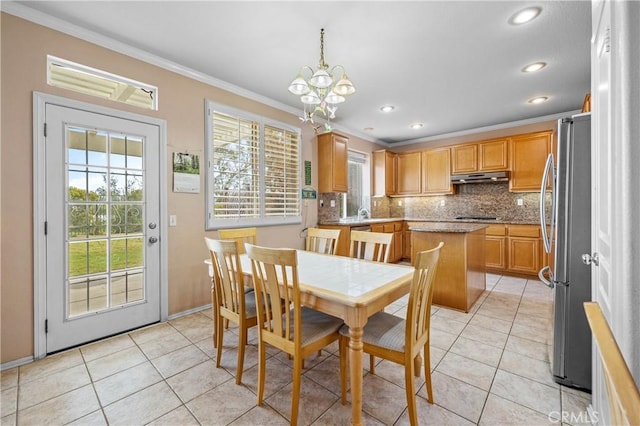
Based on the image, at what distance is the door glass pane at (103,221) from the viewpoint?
234 cm

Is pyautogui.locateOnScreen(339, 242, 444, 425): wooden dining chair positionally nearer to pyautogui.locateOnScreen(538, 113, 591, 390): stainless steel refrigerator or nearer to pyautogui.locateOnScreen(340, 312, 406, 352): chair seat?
pyautogui.locateOnScreen(340, 312, 406, 352): chair seat

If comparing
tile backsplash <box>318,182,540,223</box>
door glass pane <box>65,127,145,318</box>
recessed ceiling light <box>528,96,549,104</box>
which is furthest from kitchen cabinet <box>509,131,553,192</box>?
door glass pane <box>65,127,145,318</box>

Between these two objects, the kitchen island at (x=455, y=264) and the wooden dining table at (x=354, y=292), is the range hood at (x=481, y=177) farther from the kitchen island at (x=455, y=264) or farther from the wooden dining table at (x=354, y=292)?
the wooden dining table at (x=354, y=292)

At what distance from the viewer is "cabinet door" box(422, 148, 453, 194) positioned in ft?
17.8

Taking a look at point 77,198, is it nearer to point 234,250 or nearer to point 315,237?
point 234,250

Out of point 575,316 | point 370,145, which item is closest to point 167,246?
point 575,316

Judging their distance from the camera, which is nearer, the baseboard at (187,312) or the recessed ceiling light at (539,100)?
the baseboard at (187,312)

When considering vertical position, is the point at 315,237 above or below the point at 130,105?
below

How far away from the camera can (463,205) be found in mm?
5547

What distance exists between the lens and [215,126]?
3.27 metres

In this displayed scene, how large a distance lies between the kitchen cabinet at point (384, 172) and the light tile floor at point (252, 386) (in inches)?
145

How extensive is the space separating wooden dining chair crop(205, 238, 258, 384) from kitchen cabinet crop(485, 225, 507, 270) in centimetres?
435

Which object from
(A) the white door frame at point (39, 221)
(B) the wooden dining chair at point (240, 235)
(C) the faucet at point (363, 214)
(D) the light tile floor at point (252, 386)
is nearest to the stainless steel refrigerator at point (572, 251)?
(D) the light tile floor at point (252, 386)

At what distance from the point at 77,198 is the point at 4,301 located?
0.89 metres
